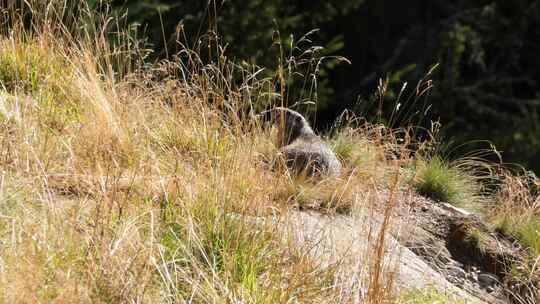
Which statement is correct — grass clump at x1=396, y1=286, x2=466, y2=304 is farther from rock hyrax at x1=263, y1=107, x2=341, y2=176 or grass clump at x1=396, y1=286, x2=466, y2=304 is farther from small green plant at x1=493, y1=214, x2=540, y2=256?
small green plant at x1=493, y1=214, x2=540, y2=256

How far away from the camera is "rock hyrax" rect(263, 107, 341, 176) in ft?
17.9

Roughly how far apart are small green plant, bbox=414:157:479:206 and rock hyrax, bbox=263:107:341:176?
0.72m

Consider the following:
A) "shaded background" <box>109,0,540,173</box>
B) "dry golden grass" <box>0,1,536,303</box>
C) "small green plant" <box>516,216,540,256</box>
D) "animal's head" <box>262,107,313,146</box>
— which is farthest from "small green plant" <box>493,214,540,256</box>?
"shaded background" <box>109,0,540,173</box>

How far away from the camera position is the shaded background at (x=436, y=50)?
9.52 m

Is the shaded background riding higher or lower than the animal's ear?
lower

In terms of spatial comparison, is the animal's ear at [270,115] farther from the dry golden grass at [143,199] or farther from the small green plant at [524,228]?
the small green plant at [524,228]

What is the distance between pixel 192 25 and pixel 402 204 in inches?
168

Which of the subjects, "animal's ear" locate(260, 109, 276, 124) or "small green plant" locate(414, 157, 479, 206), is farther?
"small green plant" locate(414, 157, 479, 206)

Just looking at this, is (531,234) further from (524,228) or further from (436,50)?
(436,50)

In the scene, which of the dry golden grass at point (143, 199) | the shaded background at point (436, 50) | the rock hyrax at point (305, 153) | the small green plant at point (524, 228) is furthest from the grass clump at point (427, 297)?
the shaded background at point (436, 50)

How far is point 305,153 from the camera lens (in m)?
5.50

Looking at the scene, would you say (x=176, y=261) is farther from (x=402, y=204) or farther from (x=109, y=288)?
(x=402, y=204)

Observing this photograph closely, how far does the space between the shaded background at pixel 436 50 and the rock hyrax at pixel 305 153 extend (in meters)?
3.44

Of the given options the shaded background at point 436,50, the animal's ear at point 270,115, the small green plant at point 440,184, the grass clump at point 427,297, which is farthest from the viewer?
the shaded background at point 436,50
